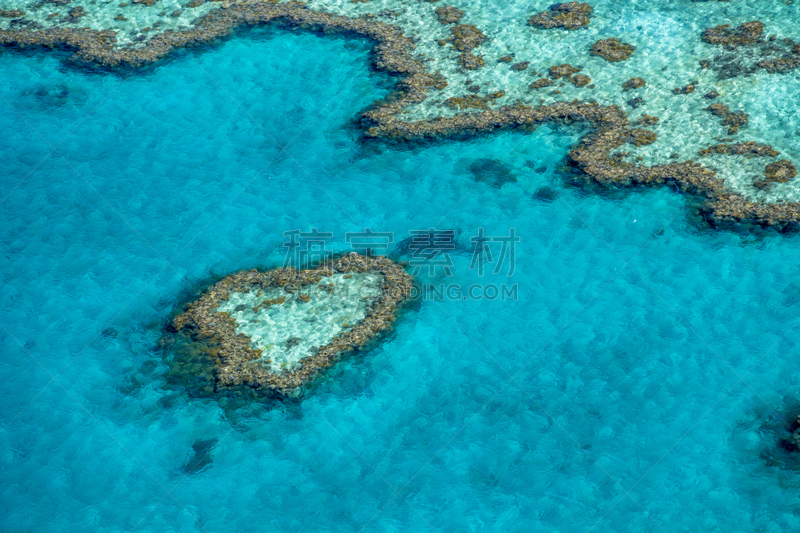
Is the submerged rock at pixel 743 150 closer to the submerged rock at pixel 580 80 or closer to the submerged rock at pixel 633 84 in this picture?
the submerged rock at pixel 633 84

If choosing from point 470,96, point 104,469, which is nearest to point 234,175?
point 470,96

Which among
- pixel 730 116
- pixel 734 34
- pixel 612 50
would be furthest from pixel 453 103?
pixel 734 34

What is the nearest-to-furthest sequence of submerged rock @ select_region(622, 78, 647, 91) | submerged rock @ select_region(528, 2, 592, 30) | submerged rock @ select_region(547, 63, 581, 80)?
submerged rock @ select_region(622, 78, 647, 91) < submerged rock @ select_region(547, 63, 581, 80) < submerged rock @ select_region(528, 2, 592, 30)

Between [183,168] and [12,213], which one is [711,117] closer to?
[183,168]

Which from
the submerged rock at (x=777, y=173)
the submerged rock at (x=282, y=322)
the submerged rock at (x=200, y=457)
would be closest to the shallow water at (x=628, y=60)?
the submerged rock at (x=777, y=173)

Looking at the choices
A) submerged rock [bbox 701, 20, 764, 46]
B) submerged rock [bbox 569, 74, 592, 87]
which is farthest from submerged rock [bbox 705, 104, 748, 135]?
submerged rock [bbox 569, 74, 592, 87]

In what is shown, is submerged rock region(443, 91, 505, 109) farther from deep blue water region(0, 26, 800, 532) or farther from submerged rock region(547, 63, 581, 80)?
submerged rock region(547, 63, 581, 80)
